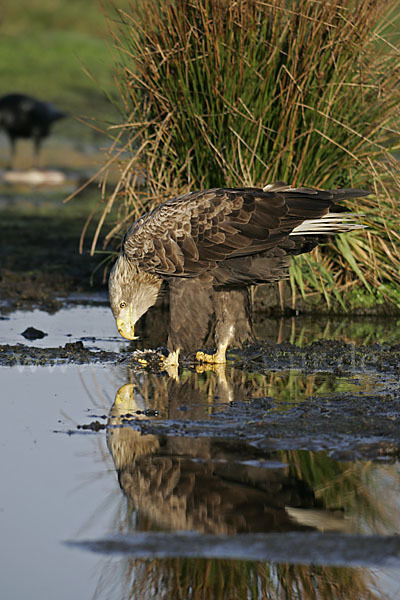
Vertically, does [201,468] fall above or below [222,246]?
below

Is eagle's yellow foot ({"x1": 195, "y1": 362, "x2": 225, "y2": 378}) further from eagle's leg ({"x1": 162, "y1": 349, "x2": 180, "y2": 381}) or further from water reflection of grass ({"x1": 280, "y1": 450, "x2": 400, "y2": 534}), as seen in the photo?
water reflection of grass ({"x1": 280, "y1": 450, "x2": 400, "y2": 534})

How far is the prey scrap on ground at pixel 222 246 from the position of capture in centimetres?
651

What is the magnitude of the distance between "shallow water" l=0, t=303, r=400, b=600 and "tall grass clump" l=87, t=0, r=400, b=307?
2.58m

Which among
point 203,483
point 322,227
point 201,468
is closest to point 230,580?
point 203,483

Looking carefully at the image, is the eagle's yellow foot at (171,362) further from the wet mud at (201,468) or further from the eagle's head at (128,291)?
the eagle's head at (128,291)

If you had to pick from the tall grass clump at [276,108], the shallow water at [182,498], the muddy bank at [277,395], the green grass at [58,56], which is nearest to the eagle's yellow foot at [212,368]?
the muddy bank at [277,395]

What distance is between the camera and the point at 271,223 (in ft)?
21.2

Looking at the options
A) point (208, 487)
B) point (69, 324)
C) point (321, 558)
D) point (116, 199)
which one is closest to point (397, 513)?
point (321, 558)

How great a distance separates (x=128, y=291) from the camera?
694 cm

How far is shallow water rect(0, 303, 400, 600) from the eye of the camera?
3.46 m

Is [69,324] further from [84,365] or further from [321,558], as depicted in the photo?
[321,558]

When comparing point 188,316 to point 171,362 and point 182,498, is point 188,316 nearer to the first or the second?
point 171,362

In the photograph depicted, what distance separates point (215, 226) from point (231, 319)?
64cm

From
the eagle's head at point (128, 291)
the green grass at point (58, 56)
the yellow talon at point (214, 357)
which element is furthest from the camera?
the green grass at point (58, 56)
